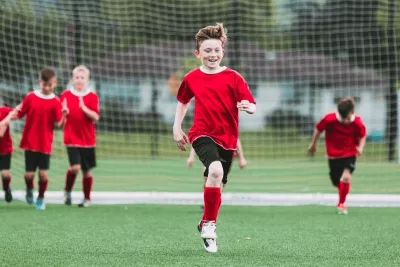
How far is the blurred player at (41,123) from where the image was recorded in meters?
8.91

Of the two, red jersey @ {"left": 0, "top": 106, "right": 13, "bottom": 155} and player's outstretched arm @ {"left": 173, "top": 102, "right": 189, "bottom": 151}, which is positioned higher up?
player's outstretched arm @ {"left": 173, "top": 102, "right": 189, "bottom": 151}

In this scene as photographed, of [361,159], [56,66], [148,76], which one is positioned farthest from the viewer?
[148,76]

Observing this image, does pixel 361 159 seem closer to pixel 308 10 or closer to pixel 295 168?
pixel 295 168

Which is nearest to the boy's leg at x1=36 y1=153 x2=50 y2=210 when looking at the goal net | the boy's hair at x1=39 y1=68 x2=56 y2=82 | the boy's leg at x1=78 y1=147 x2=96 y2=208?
the boy's leg at x1=78 y1=147 x2=96 y2=208

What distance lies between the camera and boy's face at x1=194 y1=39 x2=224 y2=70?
5.90 m

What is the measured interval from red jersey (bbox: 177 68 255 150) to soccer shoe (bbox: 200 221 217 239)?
1.91ft

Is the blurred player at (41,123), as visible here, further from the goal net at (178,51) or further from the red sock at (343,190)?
the red sock at (343,190)

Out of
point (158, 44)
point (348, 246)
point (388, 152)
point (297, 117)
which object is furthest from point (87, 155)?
point (297, 117)

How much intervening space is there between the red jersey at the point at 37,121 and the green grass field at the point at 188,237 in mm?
713

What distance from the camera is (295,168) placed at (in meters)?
15.1

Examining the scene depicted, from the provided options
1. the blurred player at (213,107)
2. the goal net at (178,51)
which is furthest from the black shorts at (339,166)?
the goal net at (178,51)

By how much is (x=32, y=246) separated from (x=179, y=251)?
1.06m

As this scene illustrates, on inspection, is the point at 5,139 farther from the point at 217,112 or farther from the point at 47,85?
the point at 217,112

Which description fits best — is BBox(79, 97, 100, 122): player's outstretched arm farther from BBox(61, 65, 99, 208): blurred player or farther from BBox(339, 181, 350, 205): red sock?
BBox(339, 181, 350, 205): red sock
